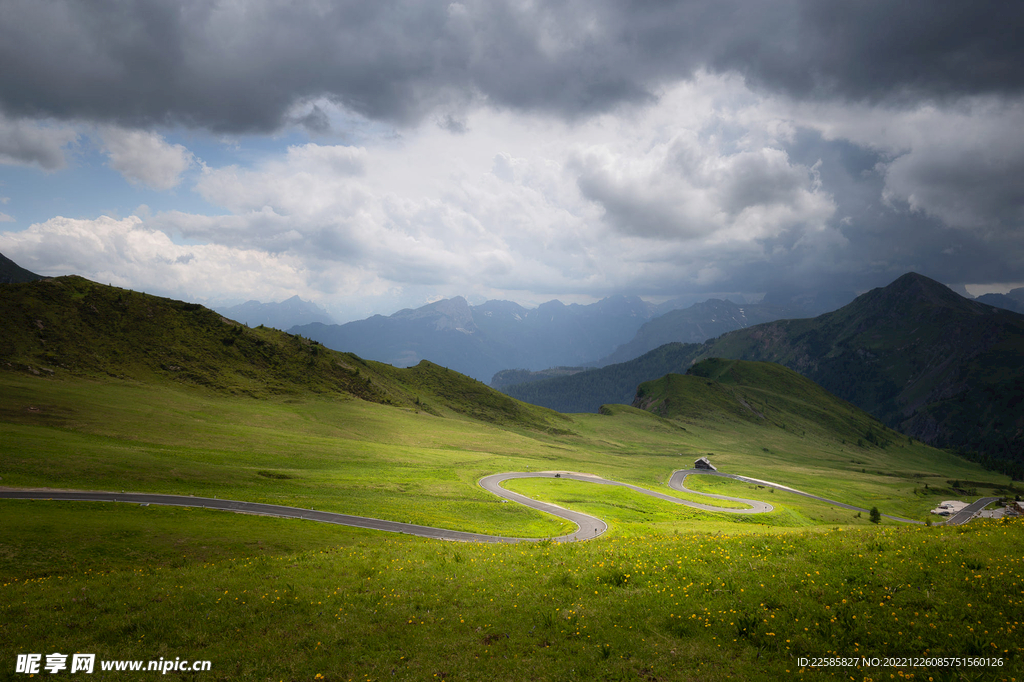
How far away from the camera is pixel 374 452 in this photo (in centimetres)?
9669

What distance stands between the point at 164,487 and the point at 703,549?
58.3 m

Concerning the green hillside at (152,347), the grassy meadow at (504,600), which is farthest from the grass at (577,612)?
the green hillside at (152,347)

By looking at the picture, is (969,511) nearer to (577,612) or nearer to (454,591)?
(577,612)

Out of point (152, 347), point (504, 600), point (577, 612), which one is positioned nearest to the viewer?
point (577, 612)

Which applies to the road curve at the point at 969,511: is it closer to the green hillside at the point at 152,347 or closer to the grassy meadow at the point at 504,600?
the grassy meadow at the point at 504,600

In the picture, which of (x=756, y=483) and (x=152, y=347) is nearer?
(x=152, y=347)

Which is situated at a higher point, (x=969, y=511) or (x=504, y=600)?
(x=504, y=600)

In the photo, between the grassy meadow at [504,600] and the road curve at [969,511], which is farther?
the road curve at [969,511]

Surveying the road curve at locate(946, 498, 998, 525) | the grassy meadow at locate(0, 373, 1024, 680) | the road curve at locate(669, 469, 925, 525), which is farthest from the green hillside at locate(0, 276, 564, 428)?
the road curve at locate(946, 498, 998, 525)

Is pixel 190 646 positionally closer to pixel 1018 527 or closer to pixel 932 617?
pixel 932 617

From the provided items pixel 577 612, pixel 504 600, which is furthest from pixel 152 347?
pixel 577 612

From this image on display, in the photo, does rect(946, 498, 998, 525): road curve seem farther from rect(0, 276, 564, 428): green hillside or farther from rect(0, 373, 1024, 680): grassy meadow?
rect(0, 276, 564, 428): green hillside

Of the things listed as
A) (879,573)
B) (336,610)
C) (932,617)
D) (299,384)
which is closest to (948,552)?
(879,573)

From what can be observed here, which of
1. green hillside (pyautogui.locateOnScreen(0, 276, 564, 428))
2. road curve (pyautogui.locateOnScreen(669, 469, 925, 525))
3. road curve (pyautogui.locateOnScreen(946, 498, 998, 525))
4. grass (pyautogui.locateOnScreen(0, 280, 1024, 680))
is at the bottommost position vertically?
road curve (pyautogui.locateOnScreen(946, 498, 998, 525))
